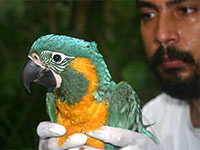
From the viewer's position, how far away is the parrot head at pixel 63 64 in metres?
0.78

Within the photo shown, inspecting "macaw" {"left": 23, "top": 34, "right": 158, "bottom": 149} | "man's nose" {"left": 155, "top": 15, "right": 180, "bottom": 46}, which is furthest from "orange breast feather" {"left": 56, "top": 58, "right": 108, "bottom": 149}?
"man's nose" {"left": 155, "top": 15, "right": 180, "bottom": 46}

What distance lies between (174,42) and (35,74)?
664 millimetres

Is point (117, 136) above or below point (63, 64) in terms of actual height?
below

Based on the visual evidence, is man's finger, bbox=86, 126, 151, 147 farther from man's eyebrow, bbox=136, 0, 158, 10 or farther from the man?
man's eyebrow, bbox=136, 0, 158, 10

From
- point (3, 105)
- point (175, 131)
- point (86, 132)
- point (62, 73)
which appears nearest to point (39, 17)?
point (3, 105)

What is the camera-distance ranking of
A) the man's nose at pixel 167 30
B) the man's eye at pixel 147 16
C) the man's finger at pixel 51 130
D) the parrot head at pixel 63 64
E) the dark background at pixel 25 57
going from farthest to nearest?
the dark background at pixel 25 57 → the man's eye at pixel 147 16 → the man's nose at pixel 167 30 → the man's finger at pixel 51 130 → the parrot head at pixel 63 64

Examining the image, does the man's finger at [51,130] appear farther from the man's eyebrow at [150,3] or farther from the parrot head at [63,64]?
the man's eyebrow at [150,3]

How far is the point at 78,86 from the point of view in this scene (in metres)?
0.86

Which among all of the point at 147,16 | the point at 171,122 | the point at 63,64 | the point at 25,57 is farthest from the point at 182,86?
the point at 25,57

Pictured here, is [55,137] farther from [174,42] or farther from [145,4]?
[145,4]

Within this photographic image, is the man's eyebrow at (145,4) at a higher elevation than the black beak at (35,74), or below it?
higher

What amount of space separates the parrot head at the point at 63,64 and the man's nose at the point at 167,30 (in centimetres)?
39

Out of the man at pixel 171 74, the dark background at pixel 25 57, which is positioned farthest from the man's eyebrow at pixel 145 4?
the dark background at pixel 25 57

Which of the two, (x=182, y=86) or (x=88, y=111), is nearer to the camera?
(x=88, y=111)
